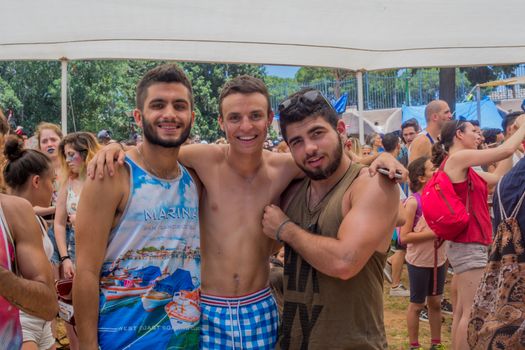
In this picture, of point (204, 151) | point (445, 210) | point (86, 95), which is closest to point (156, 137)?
point (204, 151)

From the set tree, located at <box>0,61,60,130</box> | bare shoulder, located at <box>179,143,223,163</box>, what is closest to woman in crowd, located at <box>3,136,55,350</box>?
bare shoulder, located at <box>179,143,223,163</box>

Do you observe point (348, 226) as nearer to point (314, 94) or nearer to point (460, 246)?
point (314, 94)

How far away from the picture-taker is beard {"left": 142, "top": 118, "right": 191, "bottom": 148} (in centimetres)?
235

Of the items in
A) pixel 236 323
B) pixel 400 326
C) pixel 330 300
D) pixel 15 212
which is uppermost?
pixel 15 212

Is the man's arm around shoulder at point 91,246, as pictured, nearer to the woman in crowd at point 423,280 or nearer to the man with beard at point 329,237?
the man with beard at point 329,237

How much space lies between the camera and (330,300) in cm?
221

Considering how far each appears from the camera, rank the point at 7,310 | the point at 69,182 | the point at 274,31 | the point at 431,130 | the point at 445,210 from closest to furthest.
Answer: the point at 7,310
the point at 445,210
the point at 69,182
the point at 274,31
the point at 431,130

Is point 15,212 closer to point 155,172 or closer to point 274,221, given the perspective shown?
point 155,172

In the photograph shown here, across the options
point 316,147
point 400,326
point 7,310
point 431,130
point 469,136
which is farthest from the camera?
point 431,130

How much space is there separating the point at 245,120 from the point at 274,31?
3585 millimetres

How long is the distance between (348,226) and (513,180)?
69 centimetres

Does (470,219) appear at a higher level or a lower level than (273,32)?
lower

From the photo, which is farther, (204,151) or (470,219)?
(470,219)

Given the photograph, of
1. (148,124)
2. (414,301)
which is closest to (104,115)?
(414,301)
